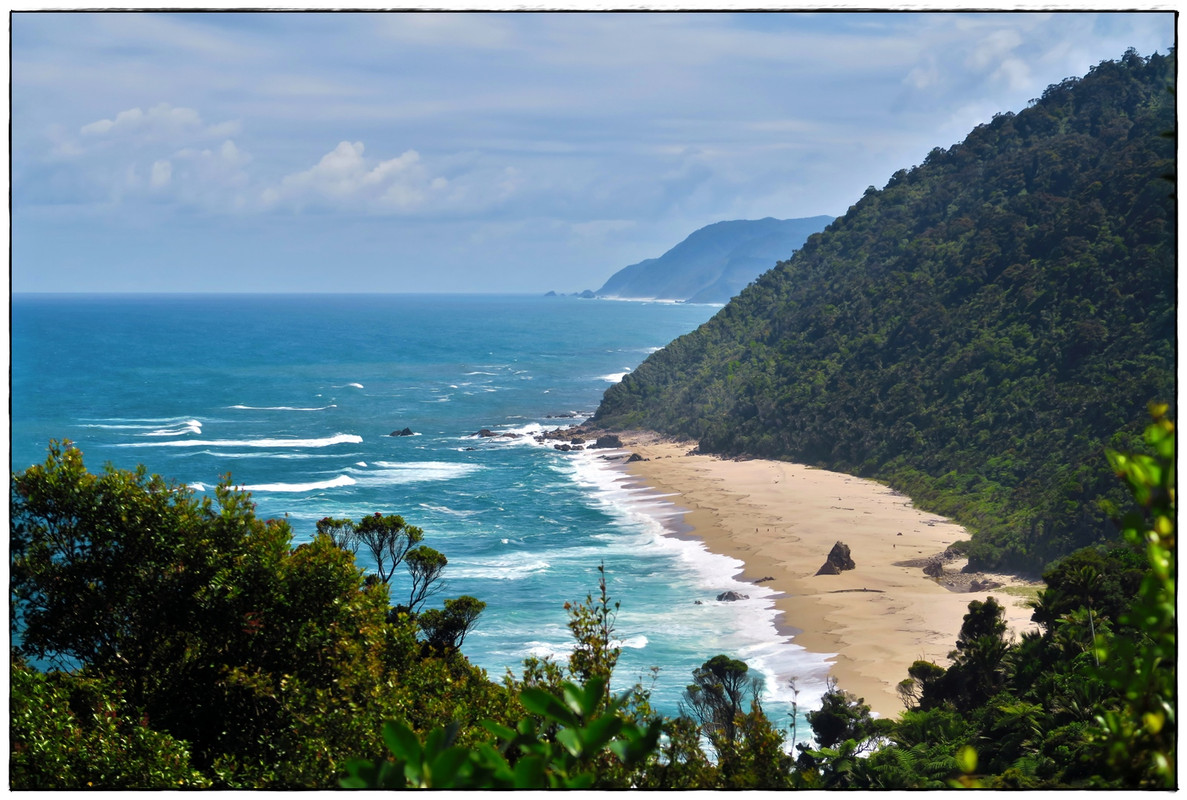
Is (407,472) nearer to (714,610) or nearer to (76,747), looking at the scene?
(714,610)

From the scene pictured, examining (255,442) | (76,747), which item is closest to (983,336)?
(255,442)

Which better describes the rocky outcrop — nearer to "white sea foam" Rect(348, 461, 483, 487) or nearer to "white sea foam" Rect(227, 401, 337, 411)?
"white sea foam" Rect(348, 461, 483, 487)

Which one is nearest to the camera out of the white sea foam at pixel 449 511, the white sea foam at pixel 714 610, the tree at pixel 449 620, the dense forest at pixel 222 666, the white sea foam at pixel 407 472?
the dense forest at pixel 222 666

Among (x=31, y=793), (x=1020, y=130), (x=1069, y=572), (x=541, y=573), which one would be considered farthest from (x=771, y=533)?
(x=1020, y=130)

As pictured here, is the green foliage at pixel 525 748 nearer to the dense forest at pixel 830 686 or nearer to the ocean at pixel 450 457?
the dense forest at pixel 830 686

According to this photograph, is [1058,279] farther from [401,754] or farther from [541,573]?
[401,754]

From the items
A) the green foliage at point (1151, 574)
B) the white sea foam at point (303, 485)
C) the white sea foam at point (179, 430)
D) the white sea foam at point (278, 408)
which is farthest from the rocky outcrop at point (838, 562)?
the white sea foam at point (278, 408)

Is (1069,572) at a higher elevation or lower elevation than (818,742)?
higher
